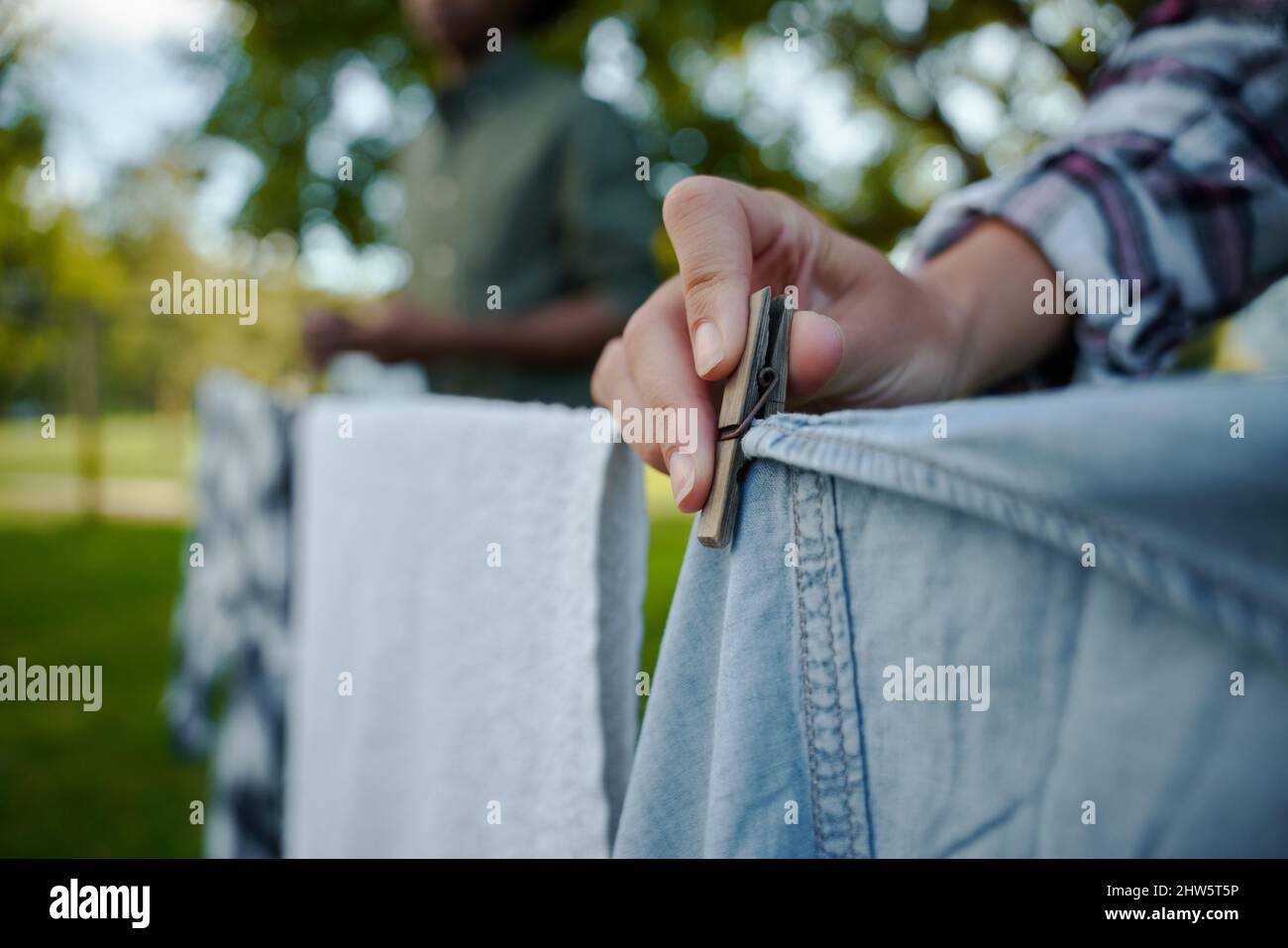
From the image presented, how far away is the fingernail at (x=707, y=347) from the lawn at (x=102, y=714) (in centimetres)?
13

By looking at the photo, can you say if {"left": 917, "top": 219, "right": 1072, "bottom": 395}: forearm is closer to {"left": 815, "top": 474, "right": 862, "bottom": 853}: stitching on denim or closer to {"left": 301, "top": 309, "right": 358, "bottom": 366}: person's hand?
{"left": 815, "top": 474, "right": 862, "bottom": 853}: stitching on denim

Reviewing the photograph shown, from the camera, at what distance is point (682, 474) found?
14.9 inches

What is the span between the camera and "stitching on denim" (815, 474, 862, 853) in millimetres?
340

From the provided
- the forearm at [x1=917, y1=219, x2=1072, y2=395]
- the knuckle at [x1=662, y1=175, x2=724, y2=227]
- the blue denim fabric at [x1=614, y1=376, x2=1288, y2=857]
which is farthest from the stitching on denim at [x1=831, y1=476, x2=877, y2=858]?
the forearm at [x1=917, y1=219, x2=1072, y2=395]

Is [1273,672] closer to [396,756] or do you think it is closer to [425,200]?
[396,756]

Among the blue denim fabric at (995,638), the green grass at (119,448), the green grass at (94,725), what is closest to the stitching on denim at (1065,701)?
the blue denim fabric at (995,638)

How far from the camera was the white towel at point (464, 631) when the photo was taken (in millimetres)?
520

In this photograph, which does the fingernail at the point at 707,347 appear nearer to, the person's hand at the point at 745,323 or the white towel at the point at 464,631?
the person's hand at the point at 745,323

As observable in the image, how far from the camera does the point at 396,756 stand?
73 cm

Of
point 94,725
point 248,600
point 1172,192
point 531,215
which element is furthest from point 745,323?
point 94,725

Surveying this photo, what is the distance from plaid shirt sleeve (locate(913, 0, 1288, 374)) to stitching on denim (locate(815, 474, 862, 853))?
389 millimetres

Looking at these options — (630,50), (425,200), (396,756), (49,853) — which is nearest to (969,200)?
(396,756)

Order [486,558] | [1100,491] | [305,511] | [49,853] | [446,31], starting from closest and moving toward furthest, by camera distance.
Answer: [1100,491]
[486,558]
[305,511]
[446,31]
[49,853]

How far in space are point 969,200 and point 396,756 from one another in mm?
665
